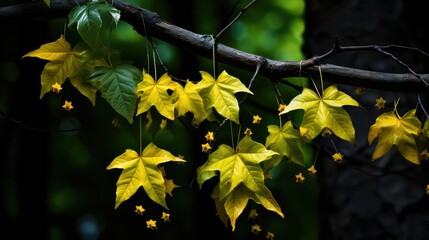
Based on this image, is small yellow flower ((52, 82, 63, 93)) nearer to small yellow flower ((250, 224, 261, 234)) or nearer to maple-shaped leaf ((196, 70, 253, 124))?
maple-shaped leaf ((196, 70, 253, 124))

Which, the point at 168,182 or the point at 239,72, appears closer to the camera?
the point at 168,182

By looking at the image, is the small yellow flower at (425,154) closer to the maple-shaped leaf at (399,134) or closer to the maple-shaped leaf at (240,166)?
the maple-shaped leaf at (399,134)

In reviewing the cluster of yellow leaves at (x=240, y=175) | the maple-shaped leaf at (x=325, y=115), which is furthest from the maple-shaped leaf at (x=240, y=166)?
the maple-shaped leaf at (x=325, y=115)

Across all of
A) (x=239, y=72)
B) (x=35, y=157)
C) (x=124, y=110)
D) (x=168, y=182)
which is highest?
(x=124, y=110)

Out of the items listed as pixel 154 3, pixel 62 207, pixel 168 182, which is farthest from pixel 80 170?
pixel 168 182

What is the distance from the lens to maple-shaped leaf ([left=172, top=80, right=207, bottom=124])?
4.59 feet

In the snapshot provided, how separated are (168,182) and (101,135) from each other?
3.46 meters

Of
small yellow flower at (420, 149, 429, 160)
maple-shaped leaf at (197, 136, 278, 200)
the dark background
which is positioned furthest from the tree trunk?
maple-shaped leaf at (197, 136, 278, 200)

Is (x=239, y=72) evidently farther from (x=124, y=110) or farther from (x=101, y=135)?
(x=124, y=110)

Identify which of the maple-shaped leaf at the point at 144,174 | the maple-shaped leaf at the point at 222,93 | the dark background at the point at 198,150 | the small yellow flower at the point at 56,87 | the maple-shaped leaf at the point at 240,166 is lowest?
the dark background at the point at 198,150

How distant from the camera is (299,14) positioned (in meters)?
5.24

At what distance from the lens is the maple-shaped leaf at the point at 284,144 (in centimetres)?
148

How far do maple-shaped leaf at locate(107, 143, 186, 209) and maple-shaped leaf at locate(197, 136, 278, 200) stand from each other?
10 cm

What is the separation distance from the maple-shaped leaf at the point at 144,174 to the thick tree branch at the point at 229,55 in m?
0.33
